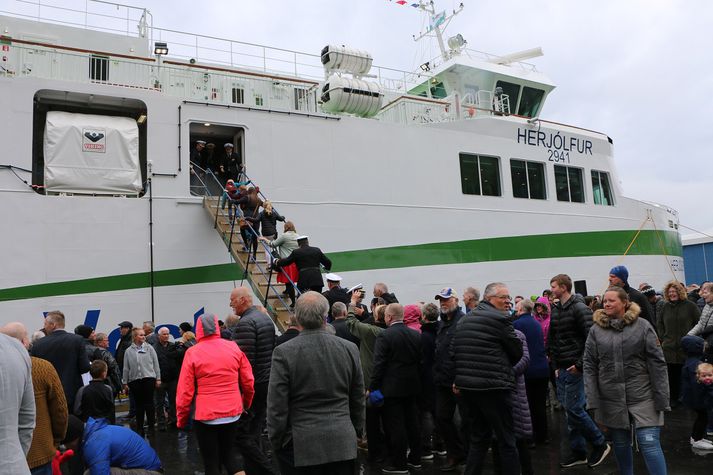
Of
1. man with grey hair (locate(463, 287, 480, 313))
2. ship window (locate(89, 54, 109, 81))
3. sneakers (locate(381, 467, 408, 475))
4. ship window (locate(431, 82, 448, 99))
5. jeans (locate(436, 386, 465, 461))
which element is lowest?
sneakers (locate(381, 467, 408, 475))

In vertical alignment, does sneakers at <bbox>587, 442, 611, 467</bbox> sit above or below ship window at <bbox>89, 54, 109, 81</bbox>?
below

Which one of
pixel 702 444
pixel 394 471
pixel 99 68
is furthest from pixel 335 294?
pixel 99 68

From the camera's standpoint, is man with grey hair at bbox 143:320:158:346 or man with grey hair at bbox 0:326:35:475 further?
man with grey hair at bbox 143:320:158:346

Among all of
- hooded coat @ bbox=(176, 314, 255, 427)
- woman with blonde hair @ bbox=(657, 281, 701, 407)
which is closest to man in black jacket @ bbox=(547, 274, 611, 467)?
woman with blonde hair @ bbox=(657, 281, 701, 407)

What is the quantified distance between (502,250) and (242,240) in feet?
20.0

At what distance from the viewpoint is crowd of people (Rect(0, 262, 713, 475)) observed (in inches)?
122

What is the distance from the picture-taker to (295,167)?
35.3 feet

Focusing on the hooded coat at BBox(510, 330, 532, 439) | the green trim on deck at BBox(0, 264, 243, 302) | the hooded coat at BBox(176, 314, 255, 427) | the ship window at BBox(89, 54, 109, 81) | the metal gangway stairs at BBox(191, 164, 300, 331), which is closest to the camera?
the hooded coat at BBox(176, 314, 255, 427)

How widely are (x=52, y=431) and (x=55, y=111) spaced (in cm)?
750

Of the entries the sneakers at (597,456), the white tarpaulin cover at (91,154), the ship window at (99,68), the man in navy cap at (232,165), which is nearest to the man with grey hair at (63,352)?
the white tarpaulin cover at (91,154)

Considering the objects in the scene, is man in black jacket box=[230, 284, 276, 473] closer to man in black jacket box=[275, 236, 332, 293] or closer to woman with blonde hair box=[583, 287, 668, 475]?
man in black jacket box=[275, 236, 332, 293]

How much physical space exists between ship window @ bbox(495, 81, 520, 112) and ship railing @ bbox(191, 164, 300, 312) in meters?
7.96

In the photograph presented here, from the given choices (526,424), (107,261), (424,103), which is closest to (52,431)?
(526,424)

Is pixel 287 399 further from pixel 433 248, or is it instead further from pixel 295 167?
pixel 433 248
